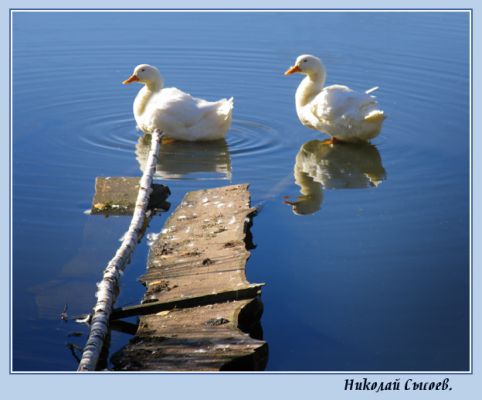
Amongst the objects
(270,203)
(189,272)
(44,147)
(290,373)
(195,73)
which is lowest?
(290,373)

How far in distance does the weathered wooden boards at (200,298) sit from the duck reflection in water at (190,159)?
1.47 m

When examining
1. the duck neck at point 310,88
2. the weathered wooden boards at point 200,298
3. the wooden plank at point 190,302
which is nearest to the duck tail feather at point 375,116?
the duck neck at point 310,88

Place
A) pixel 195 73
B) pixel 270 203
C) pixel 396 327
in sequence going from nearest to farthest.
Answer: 1. pixel 396 327
2. pixel 270 203
3. pixel 195 73

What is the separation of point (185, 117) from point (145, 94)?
3.31 feet

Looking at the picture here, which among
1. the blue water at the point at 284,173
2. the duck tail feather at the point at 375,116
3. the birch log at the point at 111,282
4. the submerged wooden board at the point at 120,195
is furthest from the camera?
the duck tail feather at the point at 375,116

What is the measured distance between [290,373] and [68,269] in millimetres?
2897

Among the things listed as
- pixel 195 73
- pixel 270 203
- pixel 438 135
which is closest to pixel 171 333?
pixel 270 203

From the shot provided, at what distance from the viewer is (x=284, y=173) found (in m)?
10.8

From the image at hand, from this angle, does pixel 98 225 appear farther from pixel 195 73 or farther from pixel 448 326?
pixel 195 73

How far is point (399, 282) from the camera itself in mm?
7969

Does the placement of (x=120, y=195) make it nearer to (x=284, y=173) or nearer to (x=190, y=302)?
(x=284, y=173)

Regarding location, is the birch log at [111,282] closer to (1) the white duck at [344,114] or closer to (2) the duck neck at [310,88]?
(1) the white duck at [344,114]

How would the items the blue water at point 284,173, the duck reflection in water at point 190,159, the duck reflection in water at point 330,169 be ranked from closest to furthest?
the blue water at point 284,173 → the duck reflection in water at point 330,169 → the duck reflection in water at point 190,159

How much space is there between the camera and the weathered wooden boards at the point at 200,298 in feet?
20.5
